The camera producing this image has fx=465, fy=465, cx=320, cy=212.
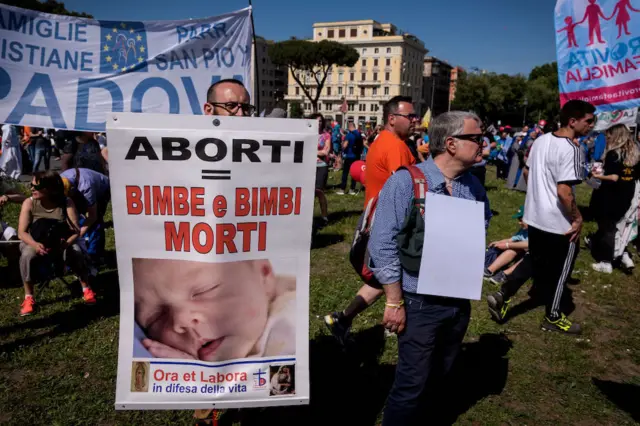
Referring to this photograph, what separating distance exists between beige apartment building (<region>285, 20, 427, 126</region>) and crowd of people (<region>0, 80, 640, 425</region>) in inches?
3570

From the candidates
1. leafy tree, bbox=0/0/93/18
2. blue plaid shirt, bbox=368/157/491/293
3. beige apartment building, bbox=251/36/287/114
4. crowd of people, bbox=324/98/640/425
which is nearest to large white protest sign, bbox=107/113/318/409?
blue plaid shirt, bbox=368/157/491/293

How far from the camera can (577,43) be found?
15.2ft

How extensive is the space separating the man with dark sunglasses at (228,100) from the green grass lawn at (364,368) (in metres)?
1.81

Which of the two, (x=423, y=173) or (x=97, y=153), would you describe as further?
(x=97, y=153)

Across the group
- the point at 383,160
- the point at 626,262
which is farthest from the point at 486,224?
the point at 626,262

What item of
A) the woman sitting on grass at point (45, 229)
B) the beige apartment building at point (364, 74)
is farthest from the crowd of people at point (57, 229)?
the beige apartment building at point (364, 74)

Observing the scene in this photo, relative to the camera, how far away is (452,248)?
7.75ft

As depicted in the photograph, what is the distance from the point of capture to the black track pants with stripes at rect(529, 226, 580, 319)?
411 cm

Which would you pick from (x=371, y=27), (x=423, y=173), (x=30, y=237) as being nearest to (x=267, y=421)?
(x=423, y=173)

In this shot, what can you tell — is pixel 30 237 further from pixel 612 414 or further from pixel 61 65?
pixel 612 414

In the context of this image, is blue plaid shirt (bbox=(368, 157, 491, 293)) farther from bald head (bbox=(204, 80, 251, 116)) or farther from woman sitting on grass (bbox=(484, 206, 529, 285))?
woman sitting on grass (bbox=(484, 206, 529, 285))

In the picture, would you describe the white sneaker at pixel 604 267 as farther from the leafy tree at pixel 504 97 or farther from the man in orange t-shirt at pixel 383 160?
the leafy tree at pixel 504 97

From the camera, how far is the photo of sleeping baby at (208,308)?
6.71 feet

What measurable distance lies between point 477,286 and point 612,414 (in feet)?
5.87
